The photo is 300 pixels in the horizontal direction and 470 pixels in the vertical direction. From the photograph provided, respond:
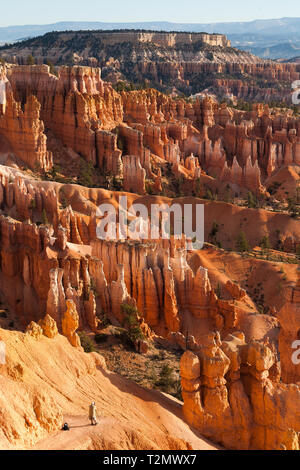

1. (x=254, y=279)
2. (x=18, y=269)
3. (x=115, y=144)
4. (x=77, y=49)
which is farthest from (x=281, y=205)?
(x=77, y=49)

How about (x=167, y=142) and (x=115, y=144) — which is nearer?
(x=115, y=144)

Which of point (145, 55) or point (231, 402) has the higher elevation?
point (145, 55)

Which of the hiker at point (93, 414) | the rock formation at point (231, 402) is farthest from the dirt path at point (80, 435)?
the rock formation at point (231, 402)

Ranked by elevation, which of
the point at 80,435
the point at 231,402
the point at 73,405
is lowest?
the point at 231,402

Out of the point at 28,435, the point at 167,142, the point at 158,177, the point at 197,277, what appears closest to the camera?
the point at 28,435

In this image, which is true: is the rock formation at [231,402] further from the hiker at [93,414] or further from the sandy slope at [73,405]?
the hiker at [93,414]

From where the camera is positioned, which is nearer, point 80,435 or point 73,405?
point 80,435

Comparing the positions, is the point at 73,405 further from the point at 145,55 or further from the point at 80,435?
the point at 145,55

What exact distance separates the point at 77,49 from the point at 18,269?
133371mm

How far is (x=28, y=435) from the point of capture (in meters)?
16.2

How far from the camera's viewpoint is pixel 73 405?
18.8 m

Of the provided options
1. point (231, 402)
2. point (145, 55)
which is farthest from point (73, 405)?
point (145, 55)

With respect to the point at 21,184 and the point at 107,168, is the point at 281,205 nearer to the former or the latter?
the point at 107,168

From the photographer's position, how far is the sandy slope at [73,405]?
16.4 metres
